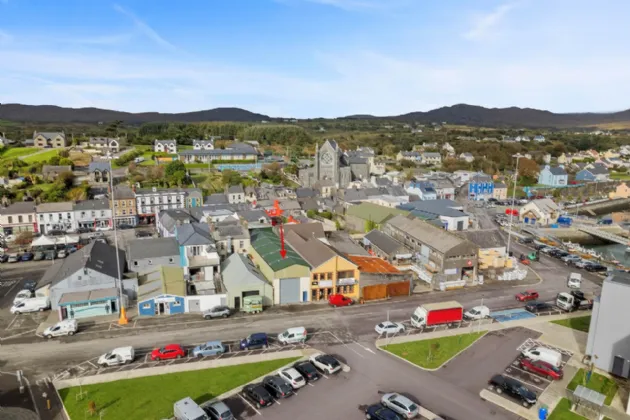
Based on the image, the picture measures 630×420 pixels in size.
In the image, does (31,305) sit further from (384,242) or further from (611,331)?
(611,331)

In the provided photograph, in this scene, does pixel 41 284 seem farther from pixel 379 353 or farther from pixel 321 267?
pixel 379 353

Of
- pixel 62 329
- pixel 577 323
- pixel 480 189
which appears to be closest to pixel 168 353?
pixel 62 329

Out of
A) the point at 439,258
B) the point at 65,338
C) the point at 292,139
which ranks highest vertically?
the point at 292,139

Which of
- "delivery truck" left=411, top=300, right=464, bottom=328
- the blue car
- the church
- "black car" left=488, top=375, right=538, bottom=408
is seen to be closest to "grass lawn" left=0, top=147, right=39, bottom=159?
the church

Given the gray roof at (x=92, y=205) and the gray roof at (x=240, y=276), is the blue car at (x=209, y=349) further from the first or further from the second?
the gray roof at (x=92, y=205)

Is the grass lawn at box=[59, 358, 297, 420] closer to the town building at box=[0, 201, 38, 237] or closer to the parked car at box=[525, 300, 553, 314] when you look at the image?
the parked car at box=[525, 300, 553, 314]

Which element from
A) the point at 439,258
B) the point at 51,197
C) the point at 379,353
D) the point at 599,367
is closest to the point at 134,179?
the point at 51,197

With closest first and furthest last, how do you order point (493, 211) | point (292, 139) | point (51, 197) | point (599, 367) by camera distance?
point (599, 367), point (51, 197), point (493, 211), point (292, 139)
